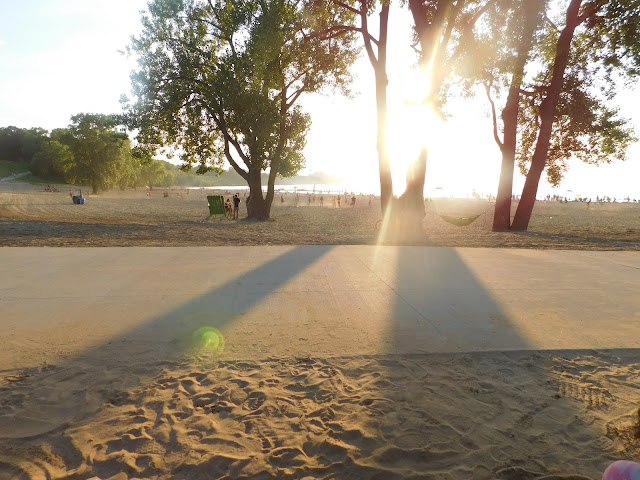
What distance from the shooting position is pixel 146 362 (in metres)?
3.44

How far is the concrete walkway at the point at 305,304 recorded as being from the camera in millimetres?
3887

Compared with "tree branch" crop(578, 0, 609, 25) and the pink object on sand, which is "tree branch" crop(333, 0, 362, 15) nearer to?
"tree branch" crop(578, 0, 609, 25)

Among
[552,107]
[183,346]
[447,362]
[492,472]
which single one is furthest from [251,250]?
[552,107]

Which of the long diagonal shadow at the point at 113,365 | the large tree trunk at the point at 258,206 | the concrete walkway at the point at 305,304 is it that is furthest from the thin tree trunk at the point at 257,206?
the long diagonal shadow at the point at 113,365

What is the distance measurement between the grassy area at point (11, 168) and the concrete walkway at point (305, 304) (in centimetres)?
10064

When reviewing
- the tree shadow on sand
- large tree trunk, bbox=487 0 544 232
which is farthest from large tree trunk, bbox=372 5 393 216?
the tree shadow on sand

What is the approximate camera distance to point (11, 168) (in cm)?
9025

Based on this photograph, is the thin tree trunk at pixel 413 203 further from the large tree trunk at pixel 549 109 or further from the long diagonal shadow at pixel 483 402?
the long diagonal shadow at pixel 483 402

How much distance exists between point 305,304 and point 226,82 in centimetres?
1577

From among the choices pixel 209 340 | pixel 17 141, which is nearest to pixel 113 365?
pixel 209 340

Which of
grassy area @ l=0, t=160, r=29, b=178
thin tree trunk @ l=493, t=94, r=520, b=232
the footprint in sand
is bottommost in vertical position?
the footprint in sand

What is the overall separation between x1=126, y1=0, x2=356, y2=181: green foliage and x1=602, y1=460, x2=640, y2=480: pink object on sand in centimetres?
1686

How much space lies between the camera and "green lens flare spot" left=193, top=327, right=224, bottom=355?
147 inches

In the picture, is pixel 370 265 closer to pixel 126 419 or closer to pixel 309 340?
pixel 309 340
